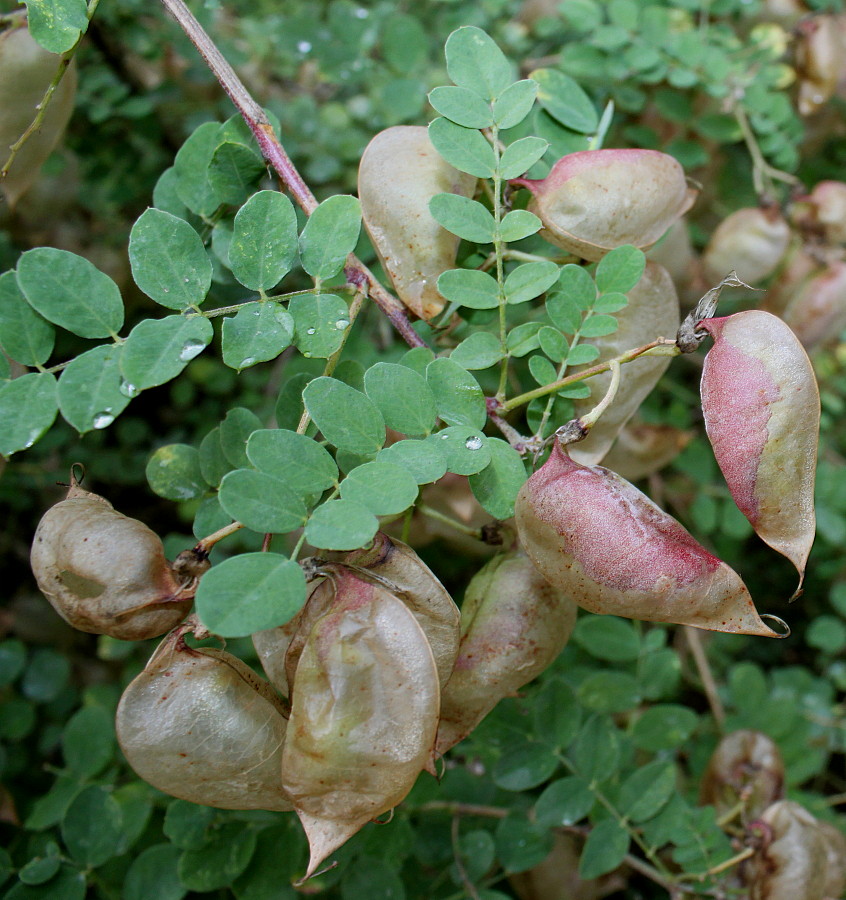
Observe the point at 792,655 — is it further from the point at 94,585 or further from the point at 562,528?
the point at 94,585

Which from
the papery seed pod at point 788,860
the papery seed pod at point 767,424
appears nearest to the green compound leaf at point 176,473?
the papery seed pod at point 767,424

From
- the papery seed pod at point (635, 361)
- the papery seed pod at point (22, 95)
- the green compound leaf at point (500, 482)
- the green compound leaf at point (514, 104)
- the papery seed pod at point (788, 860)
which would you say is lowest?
the papery seed pod at point (788, 860)

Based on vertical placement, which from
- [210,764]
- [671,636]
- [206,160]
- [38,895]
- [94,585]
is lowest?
[671,636]

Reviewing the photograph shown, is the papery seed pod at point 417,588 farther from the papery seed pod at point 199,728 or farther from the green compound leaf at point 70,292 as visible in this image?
the green compound leaf at point 70,292

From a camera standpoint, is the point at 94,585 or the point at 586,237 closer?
the point at 94,585

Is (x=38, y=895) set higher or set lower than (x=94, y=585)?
lower

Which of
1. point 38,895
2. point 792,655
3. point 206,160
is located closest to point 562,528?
point 206,160

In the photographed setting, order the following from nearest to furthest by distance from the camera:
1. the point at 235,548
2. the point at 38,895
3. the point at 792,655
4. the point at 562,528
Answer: the point at 562,528 < the point at 38,895 < the point at 235,548 < the point at 792,655

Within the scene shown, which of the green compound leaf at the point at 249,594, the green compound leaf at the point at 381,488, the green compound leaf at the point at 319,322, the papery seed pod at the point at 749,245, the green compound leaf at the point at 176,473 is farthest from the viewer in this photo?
the papery seed pod at the point at 749,245
